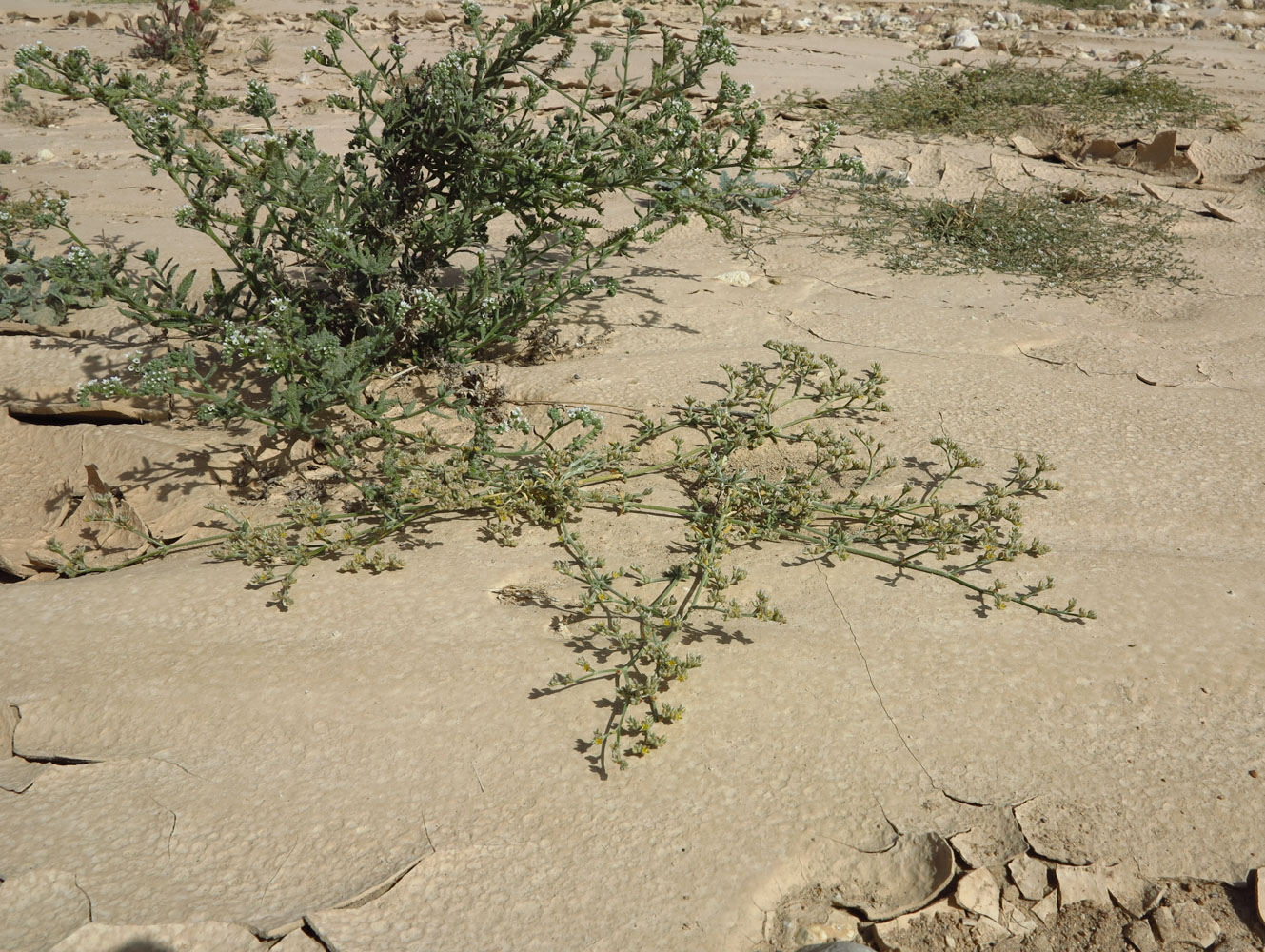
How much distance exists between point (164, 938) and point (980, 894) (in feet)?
4.12

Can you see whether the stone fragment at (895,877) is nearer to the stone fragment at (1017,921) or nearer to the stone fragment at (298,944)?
the stone fragment at (1017,921)

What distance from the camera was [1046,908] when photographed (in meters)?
1.58

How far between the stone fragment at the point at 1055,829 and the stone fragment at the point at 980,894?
0.10m

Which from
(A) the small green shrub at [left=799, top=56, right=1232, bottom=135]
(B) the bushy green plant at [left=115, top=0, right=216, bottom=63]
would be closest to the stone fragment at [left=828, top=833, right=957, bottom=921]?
(A) the small green shrub at [left=799, top=56, right=1232, bottom=135]

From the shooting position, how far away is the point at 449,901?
1.56m

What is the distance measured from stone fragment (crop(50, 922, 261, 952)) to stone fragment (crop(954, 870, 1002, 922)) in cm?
109

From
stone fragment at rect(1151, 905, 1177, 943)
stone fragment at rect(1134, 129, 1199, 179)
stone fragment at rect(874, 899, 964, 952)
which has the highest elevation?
stone fragment at rect(1134, 129, 1199, 179)

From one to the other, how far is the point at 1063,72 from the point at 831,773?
5823 millimetres

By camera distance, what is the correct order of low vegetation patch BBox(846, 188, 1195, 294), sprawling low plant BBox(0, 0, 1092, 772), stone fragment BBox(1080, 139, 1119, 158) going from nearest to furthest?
sprawling low plant BBox(0, 0, 1092, 772) < low vegetation patch BBox(846, 188, 1195, 294) < stone fragment BBox(1080, 139, 1119, 158)

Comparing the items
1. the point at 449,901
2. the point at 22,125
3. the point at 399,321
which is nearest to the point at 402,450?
the point at 399,321

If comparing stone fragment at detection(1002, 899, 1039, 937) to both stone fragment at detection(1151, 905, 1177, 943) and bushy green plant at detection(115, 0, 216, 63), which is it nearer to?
stone fragment at detection(1151, 905, 1177, 943)

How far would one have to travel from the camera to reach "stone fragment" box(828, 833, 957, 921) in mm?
1581

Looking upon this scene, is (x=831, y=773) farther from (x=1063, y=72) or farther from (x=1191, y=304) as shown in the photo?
(x=1063, y=72)

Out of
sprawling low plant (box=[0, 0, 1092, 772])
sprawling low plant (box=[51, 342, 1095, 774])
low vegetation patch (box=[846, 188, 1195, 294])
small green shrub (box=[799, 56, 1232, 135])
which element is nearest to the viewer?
sprawling low plant (box=[51, 342, 1095, 774])
